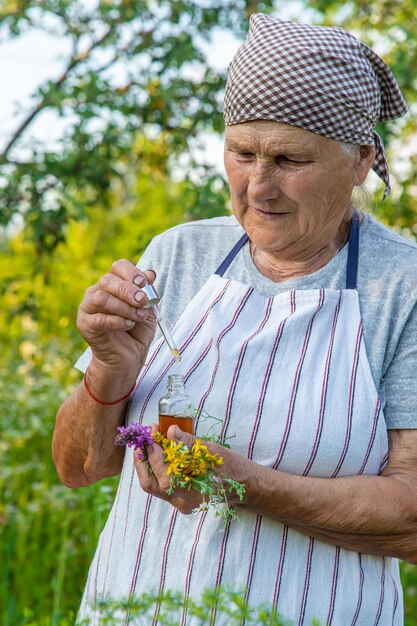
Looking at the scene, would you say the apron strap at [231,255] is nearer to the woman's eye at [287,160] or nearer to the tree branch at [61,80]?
the woman's eye at [287,160]

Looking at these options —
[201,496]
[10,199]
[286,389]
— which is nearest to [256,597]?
[201,496]

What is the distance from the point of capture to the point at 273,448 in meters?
1.97

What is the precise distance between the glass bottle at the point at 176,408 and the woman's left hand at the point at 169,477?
0.10ft

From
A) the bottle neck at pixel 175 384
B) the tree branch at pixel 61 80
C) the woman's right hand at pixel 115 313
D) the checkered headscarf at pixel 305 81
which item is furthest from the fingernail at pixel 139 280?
the tree branch at pixel 61 80

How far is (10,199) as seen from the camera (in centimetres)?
417

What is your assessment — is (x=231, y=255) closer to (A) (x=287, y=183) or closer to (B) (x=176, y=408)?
(A) (x=287, y=183)

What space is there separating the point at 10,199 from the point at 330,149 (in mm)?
2431

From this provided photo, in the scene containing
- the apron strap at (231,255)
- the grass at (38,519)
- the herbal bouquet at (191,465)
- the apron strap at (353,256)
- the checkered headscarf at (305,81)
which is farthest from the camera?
the grass at (38,519)

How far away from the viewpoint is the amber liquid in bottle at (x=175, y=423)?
6.03ft

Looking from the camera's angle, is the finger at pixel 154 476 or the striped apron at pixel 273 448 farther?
the striped apron at pixel 273 448

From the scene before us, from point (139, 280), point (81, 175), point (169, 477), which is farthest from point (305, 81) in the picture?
point (81, 175)

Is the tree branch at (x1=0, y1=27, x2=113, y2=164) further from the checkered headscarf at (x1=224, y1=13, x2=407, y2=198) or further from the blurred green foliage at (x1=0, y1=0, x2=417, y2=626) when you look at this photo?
the checkered headscarf at (x1=224, y1=13, x2=407, y2=198)

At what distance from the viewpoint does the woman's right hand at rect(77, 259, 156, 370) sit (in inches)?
75.2

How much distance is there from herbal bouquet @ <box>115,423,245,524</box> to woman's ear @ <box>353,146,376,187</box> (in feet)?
2.52
